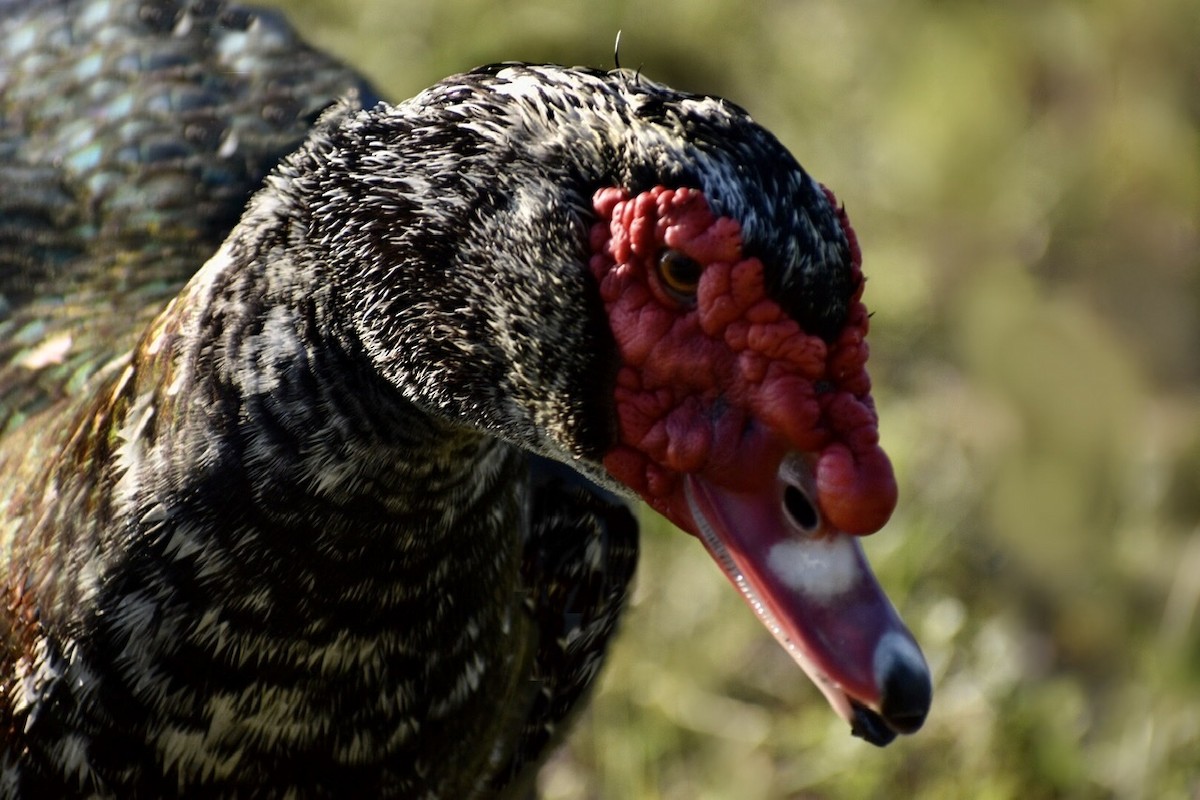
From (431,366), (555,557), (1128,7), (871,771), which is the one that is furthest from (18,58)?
(1128,7)

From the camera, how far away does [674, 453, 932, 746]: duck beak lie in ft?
5.46

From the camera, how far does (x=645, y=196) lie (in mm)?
1655

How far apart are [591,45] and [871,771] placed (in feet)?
8.48

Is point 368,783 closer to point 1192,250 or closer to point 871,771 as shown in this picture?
point 871,771

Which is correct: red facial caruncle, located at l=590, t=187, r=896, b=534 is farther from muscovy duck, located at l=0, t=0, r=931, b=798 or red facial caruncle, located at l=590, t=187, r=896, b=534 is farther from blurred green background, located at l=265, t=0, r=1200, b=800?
blurred green background, located at l=265, t=0, r=1200, b=800

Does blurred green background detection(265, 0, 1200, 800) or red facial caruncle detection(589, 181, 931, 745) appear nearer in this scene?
red facial caruncle detection(589, 181, 931, 745)

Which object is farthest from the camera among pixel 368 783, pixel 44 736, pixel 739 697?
pixel 739 697

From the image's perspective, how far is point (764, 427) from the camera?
1.70 metres

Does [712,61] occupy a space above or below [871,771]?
above

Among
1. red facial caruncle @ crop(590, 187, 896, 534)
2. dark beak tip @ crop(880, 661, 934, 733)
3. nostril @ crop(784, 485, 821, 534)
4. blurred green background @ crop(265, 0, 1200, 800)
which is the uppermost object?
red facial caruncle @ crop(590, 187, 896, 534)

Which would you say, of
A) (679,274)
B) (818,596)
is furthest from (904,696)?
(679,274)

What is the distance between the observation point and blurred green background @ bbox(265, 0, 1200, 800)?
3.51 metres

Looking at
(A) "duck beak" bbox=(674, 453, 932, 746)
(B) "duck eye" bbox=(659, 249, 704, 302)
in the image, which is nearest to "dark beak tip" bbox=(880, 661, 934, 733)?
(A) "duck beak" bbox=(674, 453, 932, 746)

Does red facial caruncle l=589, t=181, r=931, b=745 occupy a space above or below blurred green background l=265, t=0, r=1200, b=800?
above
